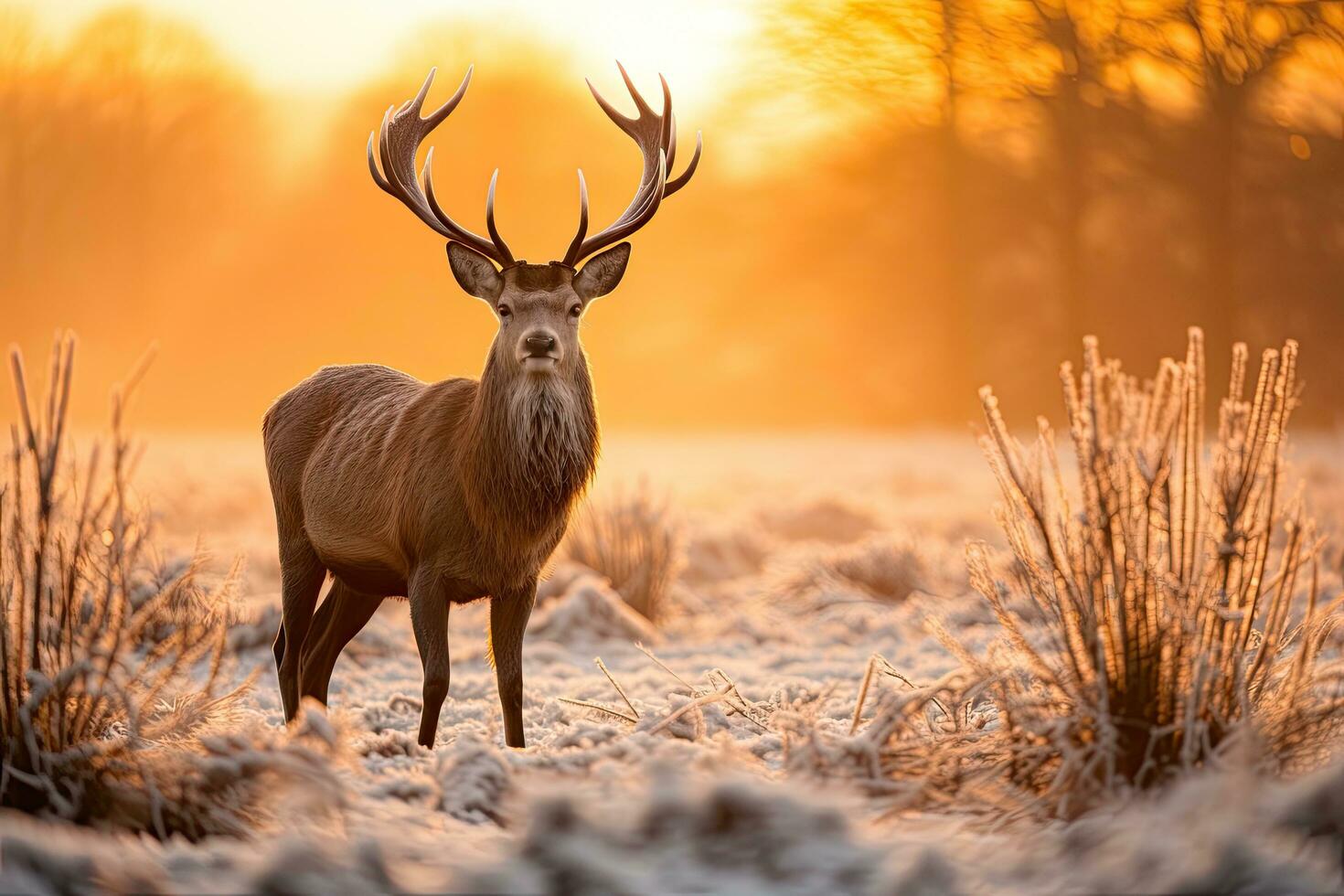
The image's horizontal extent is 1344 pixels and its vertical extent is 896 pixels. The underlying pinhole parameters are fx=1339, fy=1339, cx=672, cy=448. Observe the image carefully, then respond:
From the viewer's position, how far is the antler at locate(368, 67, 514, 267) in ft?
16.7

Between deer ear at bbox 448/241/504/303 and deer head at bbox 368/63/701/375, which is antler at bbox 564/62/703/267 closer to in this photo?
deer head at bbox 368/63/701/375

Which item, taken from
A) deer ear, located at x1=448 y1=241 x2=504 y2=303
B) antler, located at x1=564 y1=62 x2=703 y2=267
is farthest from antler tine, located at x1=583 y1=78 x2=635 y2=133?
deer ear, located at x1=448 y1=241 x2=504 y2=303

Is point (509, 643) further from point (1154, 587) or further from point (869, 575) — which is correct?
point (869, 575)

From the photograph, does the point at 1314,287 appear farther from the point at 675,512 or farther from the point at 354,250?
the point at 354,250

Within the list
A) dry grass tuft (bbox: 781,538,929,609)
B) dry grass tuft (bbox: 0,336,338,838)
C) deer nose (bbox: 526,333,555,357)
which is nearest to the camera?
dry grass tuft (bbox: 0,336,338,838)

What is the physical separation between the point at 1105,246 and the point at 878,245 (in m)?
3.84

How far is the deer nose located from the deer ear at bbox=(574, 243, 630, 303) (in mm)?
409

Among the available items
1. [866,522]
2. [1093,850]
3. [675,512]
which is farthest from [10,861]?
[866,522]

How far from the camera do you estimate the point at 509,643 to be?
4977 mm

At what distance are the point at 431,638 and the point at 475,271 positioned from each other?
54.3 inches

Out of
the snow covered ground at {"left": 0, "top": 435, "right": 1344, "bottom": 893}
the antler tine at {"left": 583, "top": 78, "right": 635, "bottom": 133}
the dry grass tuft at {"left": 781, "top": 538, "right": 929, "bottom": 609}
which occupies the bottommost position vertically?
the dry grass tuft at {"left": 781, "top": 538, "right": 929, "bottom": 609}

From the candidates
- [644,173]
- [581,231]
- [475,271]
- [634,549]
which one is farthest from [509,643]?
[634,549]

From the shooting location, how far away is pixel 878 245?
936 inches

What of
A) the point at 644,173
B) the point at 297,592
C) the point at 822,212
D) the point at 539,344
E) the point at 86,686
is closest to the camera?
the point at 86,686
